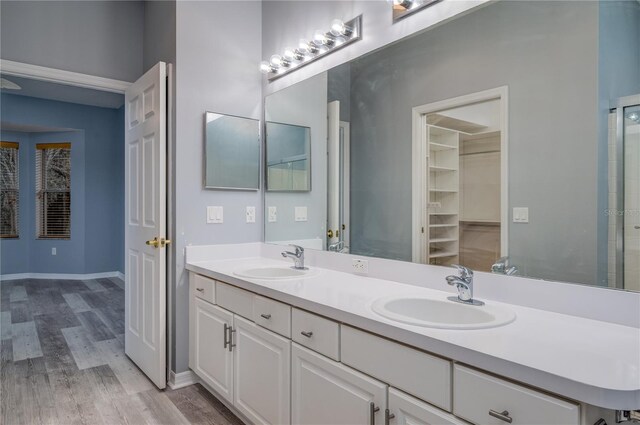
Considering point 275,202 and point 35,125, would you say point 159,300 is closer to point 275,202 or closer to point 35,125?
point 275,202

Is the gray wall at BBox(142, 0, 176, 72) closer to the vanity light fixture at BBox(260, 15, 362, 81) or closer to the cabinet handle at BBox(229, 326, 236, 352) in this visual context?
the vanity light fixture at BBox(260, 15, 362, 81)

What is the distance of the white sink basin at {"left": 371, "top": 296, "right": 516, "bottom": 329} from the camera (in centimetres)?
119

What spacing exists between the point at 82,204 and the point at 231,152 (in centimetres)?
450

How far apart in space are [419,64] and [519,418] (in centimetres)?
144

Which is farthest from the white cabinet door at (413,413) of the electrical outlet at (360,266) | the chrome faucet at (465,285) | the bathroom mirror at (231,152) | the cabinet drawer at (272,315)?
the bathroom mirror at (231,152)

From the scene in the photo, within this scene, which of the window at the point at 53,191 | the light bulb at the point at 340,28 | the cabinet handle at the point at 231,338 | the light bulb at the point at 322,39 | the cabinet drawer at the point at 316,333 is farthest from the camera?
the window at the point at 53,191

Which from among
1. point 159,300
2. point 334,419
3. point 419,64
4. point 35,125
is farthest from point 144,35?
point 35,125

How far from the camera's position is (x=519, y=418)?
88 cm

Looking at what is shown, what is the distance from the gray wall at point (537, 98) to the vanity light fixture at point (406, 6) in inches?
5.0

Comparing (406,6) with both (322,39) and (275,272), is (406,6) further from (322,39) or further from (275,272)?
(275,272)

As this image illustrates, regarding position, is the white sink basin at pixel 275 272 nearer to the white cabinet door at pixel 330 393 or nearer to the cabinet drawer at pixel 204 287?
the cabinet drawer at pixel 204 287

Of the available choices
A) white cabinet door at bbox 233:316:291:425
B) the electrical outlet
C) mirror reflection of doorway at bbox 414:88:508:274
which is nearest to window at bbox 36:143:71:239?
white cabinet door at bbox 233:316:291:425

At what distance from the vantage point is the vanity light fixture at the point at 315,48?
2.06m

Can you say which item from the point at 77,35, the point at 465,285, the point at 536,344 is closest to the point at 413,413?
the point at 536,344
